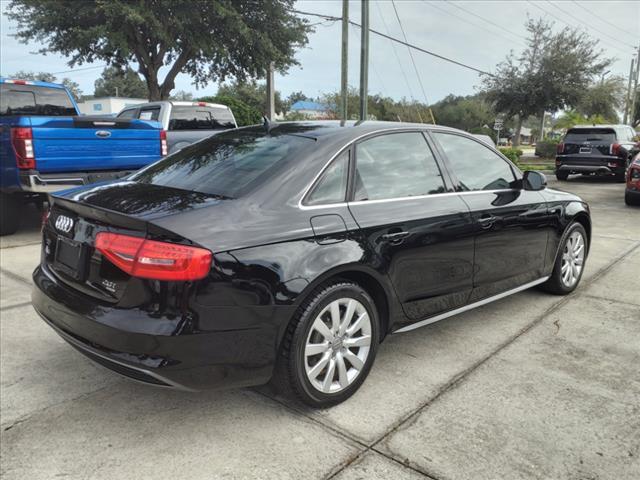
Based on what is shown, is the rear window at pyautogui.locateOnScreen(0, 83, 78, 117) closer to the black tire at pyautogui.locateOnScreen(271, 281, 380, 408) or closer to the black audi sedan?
the black audi sedan

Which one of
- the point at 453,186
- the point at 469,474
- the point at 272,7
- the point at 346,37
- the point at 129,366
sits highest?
the point at 272,7

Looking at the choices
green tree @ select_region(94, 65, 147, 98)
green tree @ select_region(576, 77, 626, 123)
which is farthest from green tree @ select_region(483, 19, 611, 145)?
green tree @ select_region(94, 65, 147, 98)

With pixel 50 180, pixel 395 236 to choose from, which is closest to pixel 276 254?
pixel 395 236

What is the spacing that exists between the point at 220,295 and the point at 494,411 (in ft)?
5.16

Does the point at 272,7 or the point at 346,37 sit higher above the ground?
the point at 272,7

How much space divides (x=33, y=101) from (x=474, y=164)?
7804 millimetres

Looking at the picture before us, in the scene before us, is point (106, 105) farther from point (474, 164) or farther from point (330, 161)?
point (330, 161)

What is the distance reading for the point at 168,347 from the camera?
7.55ft

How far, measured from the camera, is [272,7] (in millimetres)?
20719

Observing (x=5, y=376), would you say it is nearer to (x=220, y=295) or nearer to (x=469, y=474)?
(x=220, y=295)

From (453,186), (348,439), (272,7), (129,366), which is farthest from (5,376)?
(272,7)

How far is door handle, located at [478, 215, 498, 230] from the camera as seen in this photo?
142 inches

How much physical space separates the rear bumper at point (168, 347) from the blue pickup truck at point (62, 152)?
456cm

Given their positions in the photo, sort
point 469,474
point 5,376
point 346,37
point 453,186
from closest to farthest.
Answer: point 469,474
point 5,376
point 453,186
point 346,37
